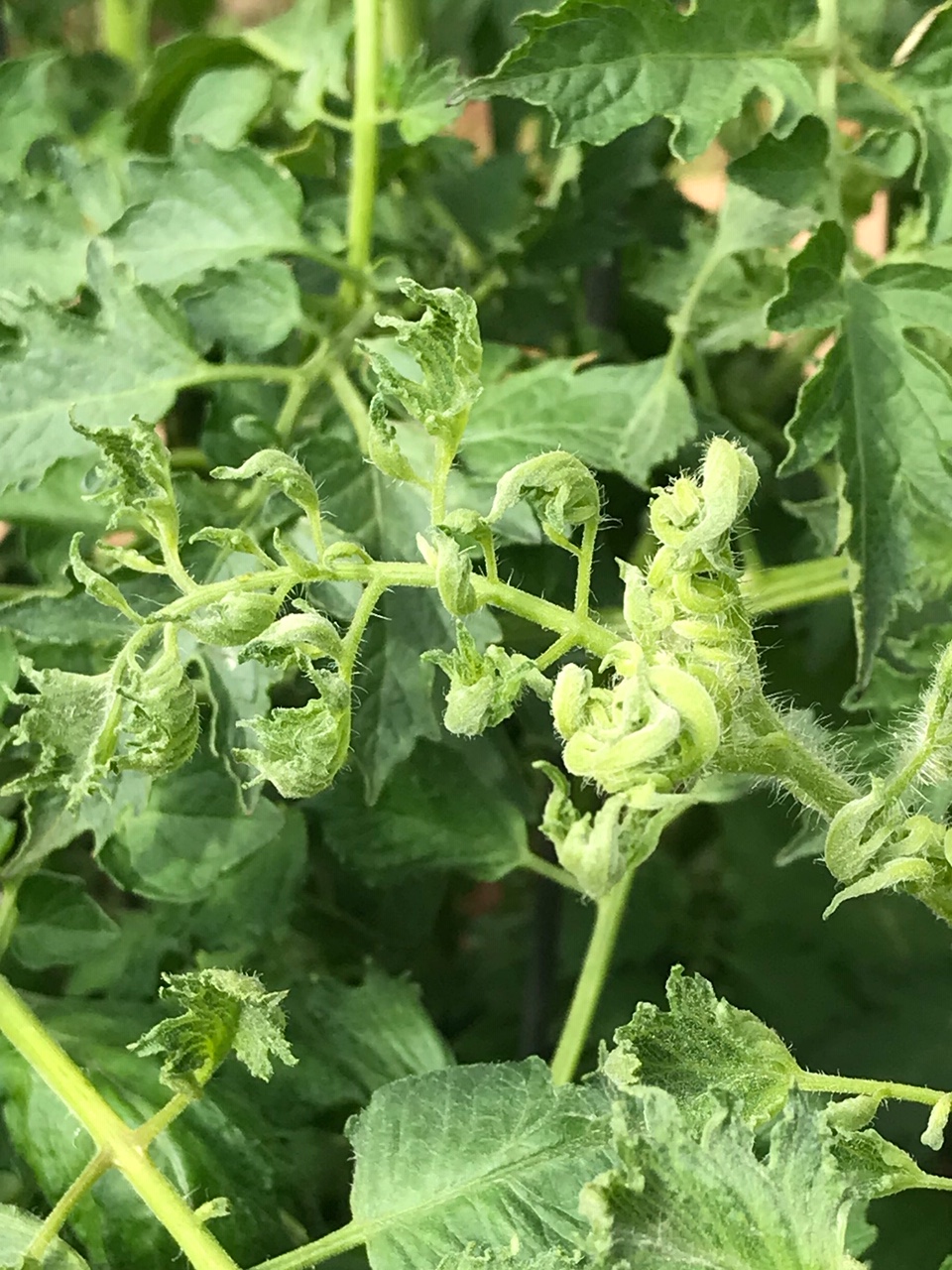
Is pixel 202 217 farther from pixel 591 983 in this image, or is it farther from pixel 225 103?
pixel 591 983

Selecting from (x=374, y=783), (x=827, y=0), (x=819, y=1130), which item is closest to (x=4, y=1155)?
(x=374, y=783)

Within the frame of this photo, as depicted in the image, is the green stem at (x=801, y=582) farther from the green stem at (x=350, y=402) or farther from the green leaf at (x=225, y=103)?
the green leaf at (x=225, y=103)

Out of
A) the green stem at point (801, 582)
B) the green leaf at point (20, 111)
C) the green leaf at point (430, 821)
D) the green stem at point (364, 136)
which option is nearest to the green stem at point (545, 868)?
the green leaf at point (430, 821)

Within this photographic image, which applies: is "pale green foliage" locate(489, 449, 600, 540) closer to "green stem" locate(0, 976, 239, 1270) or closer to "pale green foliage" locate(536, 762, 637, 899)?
"pale green foliage" locate(536, 762, 637, 899)

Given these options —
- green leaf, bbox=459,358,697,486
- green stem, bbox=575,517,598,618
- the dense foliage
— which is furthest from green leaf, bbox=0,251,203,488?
green stem, bbox=575,517,598,618

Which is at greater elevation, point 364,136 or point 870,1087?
point 364,136

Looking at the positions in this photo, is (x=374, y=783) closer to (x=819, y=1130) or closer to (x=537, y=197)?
(x=819, y=1130)

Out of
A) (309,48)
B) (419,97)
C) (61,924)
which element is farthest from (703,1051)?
(309,48)
